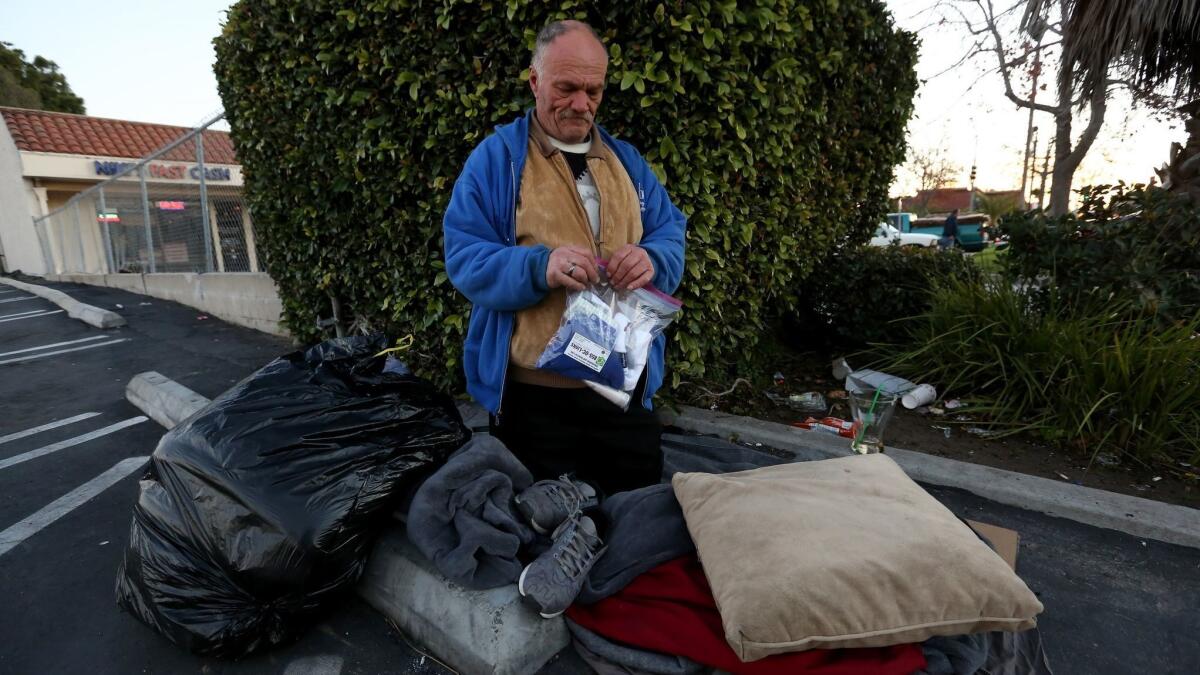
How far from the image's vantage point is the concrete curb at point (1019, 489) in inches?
91.8

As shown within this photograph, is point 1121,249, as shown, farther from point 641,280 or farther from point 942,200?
point 942,200

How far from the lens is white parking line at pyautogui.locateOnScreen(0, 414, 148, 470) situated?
10.6ft

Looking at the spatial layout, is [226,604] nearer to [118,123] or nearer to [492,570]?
[492,570]

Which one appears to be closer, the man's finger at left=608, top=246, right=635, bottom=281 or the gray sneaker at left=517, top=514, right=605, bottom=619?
the gray sneaker at left=517, top=514, right=605, bottom=619

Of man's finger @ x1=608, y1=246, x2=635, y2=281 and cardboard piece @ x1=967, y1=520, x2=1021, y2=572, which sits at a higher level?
man's finger @ x1=608, y1=246, x2=635, y2=281

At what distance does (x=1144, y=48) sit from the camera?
183 inches

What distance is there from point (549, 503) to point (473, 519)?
0.83ft

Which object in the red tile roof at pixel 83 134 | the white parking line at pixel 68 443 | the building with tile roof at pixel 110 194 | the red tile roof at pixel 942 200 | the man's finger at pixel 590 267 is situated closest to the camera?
the man's finger at pixel 590 267

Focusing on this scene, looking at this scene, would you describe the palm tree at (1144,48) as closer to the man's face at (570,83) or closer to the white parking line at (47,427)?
the man's face at (570,83)

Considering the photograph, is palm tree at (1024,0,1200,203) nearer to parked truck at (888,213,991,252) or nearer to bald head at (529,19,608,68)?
bald head at (529,19,608,68)

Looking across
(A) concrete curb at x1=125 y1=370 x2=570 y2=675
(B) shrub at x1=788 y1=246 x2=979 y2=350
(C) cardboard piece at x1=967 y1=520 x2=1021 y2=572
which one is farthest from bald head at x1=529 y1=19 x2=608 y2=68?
(B) shrub at x1=788 y1=246 x2=979 y2=350

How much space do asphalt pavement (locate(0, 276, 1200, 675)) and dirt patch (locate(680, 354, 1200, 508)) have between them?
48 centimetres

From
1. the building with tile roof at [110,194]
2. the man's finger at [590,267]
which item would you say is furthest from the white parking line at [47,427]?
the man's finger at [590,267]

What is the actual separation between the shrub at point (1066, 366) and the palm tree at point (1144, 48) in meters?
1.64
